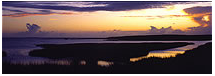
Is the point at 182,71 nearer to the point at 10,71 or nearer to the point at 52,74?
the point at 52,74

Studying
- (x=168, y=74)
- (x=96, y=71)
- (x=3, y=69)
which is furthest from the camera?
(x=3, y=69)

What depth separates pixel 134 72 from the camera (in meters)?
11.6

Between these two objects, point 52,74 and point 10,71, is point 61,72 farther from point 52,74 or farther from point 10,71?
point 10,71

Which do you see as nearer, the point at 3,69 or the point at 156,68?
the point at 156,68

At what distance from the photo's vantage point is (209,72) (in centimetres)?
1173

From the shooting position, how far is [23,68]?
518 inches

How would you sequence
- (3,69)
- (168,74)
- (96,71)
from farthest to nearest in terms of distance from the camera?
1. (3,69)
2. (96,71)
3. (168,74)

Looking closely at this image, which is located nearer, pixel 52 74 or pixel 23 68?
pixel 52 74

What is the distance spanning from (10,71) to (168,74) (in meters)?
8.42

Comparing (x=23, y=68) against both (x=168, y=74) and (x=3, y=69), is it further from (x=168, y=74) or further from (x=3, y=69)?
(x=168, y=74)

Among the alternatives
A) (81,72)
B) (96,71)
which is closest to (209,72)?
(96,71)

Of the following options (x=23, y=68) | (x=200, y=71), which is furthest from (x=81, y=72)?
(x=200, y=71)

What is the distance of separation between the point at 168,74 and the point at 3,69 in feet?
29.3

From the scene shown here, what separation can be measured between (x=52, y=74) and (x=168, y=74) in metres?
5.69
